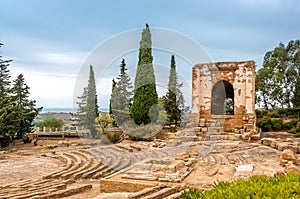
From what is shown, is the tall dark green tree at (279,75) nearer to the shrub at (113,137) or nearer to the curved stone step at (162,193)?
the shrub at (113,137)

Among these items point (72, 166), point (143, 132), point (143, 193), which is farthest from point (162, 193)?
point (143, 132)

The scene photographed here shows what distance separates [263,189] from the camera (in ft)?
11.7

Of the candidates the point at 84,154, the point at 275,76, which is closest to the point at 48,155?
the point at 84,154

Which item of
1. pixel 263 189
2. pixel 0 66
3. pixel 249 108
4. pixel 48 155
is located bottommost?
pixel 48 155

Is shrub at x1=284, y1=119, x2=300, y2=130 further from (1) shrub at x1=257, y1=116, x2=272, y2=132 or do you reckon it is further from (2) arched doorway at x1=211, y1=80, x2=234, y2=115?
(2) arched doorway at x1=211, y1=80, x2=234, y2=115

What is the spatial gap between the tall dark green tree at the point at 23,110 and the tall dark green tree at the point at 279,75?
20.8m

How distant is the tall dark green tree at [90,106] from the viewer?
2405 cm

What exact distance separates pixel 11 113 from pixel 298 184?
1857 centimetres

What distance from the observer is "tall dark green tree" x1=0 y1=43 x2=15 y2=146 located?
18.6 metres

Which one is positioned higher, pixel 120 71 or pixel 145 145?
pixel 120 71

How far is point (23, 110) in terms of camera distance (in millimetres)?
23672

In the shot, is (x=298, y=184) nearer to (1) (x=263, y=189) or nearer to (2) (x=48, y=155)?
(1) (x=263, y=189)

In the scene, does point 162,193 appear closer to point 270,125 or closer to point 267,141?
point 267,141

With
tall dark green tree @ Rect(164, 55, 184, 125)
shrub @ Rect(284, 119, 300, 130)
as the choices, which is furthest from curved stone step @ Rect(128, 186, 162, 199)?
tall dark green tree @ Rect(164, 55, 184, 125)
